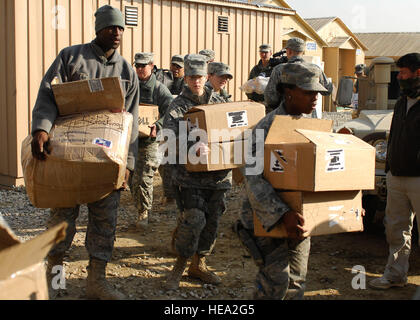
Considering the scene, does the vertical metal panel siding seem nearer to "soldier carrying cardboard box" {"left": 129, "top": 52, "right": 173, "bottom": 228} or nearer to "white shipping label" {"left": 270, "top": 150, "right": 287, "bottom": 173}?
"soldier carrying cardboard box" {"left": 129, "top": 52, "right": 173, "bottom": 228}

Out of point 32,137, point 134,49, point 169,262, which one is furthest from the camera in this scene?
point 134,49

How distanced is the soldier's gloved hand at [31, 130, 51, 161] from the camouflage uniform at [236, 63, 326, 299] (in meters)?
1.43

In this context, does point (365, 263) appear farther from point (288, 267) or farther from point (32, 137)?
point (32, 137)

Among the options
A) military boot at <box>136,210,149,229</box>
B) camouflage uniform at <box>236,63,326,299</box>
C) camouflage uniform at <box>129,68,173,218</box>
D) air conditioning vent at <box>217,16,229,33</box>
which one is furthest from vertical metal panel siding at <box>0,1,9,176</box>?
camouflage uniform at <box>236,63,326,299</box>

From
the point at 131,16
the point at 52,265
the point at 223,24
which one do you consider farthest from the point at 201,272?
the point at 223,24

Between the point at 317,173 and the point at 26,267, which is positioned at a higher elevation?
the point at 317,173

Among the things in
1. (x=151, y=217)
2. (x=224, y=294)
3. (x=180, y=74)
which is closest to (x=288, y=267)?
(x=224, y=294)

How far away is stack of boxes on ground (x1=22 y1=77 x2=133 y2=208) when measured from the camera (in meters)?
3.83

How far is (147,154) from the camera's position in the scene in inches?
267

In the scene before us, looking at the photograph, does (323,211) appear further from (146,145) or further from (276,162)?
(146,145)

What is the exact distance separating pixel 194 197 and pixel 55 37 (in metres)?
5.33

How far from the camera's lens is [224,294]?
4.73 m

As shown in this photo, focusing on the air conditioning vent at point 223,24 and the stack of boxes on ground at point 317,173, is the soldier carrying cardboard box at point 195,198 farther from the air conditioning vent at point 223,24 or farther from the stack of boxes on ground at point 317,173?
the air conditioning vent at point 223,24

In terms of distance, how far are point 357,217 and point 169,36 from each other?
796 cm
